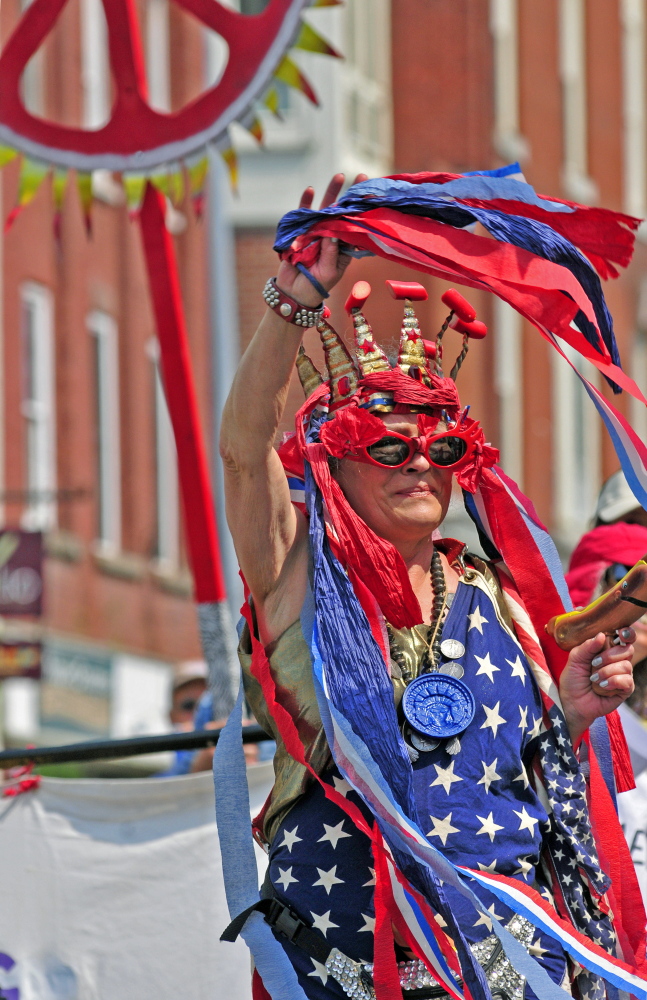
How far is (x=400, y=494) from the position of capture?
Result: 3.34 m

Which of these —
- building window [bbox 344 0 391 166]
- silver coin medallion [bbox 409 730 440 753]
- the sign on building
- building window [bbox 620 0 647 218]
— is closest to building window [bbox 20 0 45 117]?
building window [bbox 344 0 391 166]

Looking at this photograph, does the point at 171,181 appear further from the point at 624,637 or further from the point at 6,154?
the point at 624,637

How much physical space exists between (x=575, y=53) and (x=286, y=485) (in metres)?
18.6

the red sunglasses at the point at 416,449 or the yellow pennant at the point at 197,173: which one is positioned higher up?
the yellow pennant at the point at 197,173

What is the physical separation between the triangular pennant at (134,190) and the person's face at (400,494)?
182 cm

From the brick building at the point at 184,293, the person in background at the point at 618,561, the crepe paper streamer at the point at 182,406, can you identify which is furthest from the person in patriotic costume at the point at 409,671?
the brick building at the point at 184,293

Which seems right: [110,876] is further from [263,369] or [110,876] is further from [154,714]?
[154,714]

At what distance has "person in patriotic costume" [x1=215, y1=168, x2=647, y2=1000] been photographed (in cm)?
311

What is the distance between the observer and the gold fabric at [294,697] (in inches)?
128

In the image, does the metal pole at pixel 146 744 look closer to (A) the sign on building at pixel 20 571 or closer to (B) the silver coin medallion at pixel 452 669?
(B) the silver coin medallion at pixel 452 669

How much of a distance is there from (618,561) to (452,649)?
48.7 inches

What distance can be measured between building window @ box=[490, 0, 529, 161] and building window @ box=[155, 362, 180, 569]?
4.54 metres

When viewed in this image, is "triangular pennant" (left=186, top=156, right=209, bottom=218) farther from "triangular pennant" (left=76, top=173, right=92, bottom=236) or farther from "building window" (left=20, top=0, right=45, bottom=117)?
"building window" (left=20, top=0, right=45, bottom=117)

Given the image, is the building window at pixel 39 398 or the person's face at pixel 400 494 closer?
the person's face at pixel 400 494
